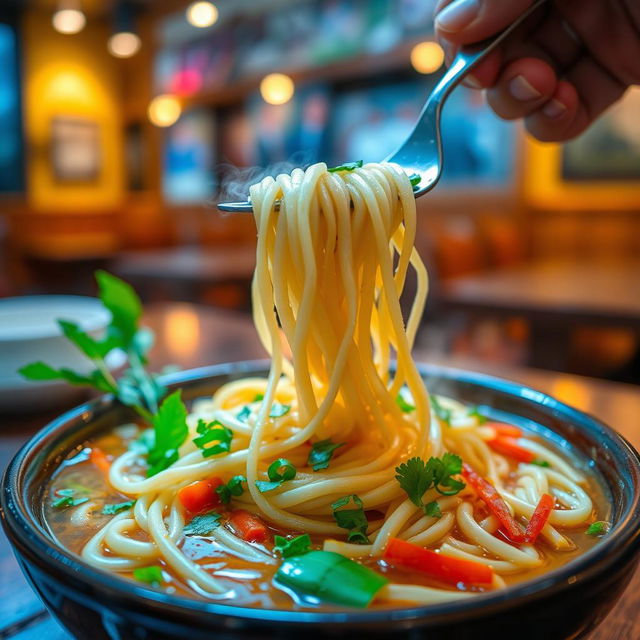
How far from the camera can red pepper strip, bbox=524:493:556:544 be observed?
75 cm

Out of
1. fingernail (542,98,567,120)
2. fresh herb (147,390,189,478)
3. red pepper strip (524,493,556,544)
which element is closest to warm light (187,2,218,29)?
fingernail (542,98,567,120)

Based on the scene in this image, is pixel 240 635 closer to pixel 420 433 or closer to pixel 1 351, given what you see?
pixel 420 433

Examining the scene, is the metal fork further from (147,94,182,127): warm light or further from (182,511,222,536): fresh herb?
(147,94,182,127): warm light

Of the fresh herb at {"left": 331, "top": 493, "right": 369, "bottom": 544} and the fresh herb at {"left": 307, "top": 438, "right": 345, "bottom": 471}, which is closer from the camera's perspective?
the fresh herb at {"left": 331, "top": 493, "right": 369, "bottom": 544}

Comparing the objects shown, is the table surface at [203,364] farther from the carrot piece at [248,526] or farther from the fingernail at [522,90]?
the fingernail at [522,90]

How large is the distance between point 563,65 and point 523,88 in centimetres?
26

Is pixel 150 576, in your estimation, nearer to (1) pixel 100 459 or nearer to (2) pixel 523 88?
(1) pixel 100 459

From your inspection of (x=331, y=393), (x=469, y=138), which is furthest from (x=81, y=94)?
(x=331, y=393)

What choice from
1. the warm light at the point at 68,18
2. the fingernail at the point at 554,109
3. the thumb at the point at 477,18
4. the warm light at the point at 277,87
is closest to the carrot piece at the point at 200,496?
the thumb at the point at 477,18

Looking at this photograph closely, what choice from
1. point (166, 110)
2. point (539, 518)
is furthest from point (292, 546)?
point (166, 110)

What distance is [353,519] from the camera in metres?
0.76

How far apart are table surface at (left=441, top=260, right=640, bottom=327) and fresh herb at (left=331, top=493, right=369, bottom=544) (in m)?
2.30

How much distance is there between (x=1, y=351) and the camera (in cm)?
133

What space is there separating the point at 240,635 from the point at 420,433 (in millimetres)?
471
